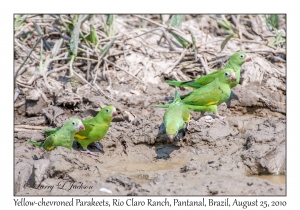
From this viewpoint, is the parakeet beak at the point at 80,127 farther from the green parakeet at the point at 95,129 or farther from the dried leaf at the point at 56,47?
the dried leaf at the point at 56,47

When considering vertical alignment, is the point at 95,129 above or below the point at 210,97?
below

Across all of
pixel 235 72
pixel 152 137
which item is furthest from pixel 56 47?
pixel 235 72

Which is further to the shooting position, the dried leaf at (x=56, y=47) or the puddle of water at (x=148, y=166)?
the dried leaf at (x=56, y=47)

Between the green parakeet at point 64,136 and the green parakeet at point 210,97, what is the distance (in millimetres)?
1633

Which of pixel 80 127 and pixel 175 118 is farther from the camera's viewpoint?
pixel 175 118

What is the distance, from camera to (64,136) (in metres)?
7.15

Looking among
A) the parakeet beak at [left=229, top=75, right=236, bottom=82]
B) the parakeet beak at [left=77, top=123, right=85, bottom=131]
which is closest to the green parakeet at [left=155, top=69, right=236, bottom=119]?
the parakeet beak at [left=229, top=75, right=236, bottom=82]

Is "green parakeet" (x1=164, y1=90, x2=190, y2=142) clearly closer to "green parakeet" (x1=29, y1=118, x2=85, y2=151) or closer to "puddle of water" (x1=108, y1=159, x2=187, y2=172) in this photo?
"puddle of water" (x1=108, y1=159, x2=187, y2=172)

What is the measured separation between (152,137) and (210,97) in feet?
3.93

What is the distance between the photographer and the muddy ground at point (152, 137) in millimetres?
6160

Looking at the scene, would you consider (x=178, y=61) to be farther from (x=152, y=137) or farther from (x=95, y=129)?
(x=95, y=129)

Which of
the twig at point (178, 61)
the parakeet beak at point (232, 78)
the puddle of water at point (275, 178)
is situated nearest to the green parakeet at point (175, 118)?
the parakeet beak at point (232, 78)
